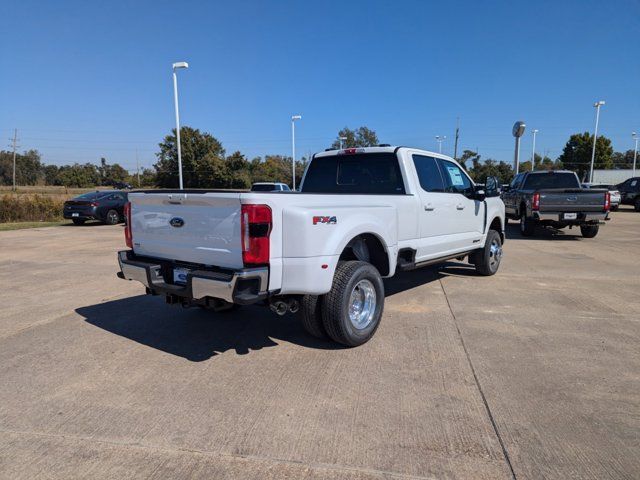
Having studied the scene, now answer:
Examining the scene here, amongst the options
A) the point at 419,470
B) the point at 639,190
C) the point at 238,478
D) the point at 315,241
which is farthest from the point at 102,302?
the point at 639,190

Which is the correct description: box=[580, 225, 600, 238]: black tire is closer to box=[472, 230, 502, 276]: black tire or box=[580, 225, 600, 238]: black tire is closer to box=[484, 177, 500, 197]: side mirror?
box=[472, 230, 502, 276]: black tire

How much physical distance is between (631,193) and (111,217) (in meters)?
29.2

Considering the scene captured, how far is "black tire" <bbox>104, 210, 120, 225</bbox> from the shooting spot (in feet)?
63.5

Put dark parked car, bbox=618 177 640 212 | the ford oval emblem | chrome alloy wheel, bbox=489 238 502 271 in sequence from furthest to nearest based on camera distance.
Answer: dark parked car, bbox=618 177 640 212, chrome alloy wheel, bbox=489 238 502 271, the ford oval emblem

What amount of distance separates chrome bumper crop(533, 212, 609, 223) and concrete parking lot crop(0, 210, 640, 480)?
6.43 meters

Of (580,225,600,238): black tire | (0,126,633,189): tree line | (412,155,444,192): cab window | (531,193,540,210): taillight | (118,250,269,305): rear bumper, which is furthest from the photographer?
(0,126,633,189): tree line

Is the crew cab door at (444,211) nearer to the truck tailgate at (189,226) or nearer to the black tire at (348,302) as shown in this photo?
the black tire at (348,302)

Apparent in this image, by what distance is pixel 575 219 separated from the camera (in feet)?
40.5

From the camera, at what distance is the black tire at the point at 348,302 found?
4.07 meters

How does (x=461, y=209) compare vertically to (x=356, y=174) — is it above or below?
below

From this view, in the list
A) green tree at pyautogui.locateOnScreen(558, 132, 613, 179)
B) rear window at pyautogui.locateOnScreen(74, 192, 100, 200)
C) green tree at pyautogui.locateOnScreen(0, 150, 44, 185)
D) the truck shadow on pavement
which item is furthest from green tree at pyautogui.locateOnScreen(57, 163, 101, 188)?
the truck shadow on pavement

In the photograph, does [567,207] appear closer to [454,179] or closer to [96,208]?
[454,179]

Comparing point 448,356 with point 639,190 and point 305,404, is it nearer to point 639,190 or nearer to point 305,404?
point 305,404

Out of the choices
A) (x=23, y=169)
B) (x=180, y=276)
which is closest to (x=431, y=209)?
(x=180, y=276)
